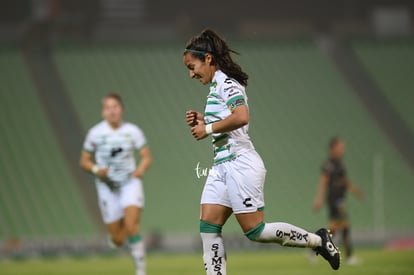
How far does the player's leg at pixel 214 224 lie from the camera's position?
8.46 metres

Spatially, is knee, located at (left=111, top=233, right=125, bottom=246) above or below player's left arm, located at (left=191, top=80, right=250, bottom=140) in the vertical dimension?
below

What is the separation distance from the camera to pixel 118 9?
3078cm

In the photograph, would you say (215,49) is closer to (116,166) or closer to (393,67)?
(116,166)

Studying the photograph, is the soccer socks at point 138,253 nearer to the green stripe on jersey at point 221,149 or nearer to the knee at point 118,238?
the knee at point 118,238

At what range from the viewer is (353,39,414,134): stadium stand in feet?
96.9

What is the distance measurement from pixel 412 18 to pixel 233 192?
24849 millimetres

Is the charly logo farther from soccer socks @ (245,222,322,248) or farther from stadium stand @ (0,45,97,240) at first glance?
stadium stand @ (0,45,97,240)

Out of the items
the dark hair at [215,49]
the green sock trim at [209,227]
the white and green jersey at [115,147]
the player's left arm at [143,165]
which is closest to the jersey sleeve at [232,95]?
the dark hair at [215,49]

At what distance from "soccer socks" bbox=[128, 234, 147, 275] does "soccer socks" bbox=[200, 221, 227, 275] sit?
404cm

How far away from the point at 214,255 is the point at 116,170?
199 inches

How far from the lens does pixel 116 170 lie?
13.3 metres

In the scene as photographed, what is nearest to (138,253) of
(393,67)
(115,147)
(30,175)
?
(115,147)

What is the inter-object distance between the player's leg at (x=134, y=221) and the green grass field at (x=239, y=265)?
64.5 inches

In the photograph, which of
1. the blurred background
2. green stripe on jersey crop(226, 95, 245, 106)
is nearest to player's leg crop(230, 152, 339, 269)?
green stripe on jersey crop(226, 95, 245, 106)
